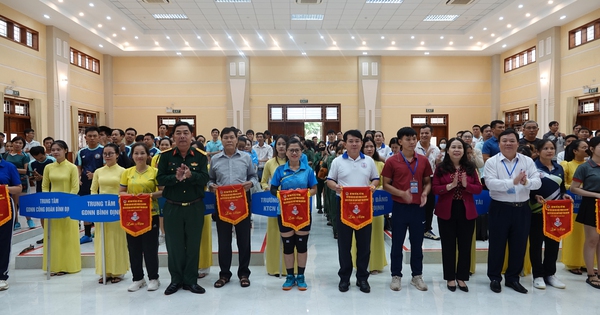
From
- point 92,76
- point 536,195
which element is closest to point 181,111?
point 92,76

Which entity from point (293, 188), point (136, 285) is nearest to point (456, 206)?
point (293, 188)

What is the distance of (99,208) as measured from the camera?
3.95m

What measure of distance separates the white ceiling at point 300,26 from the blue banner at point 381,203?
400 inches

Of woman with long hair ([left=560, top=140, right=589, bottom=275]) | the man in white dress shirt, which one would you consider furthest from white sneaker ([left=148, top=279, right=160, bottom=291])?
woman with long hair ([left=560, top=140, right=589, bottom=275])

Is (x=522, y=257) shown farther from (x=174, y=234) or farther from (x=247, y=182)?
(x=174, y=234)

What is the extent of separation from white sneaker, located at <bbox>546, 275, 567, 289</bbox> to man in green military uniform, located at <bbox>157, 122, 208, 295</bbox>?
3650mm

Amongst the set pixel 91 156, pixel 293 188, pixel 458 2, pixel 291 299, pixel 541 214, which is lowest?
pixel 291 299

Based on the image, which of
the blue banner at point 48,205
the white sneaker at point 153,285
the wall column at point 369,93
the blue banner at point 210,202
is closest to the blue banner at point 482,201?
the blue banner at point 210,202

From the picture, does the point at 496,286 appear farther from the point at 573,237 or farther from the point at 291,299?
the point at 291,299

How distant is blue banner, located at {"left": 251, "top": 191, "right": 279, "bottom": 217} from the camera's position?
13.6 feet

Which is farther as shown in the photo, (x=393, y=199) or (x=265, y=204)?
(x=265, y=204)

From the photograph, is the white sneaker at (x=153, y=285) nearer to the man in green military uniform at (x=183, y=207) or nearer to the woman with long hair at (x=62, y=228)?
the man in green military uniform at (x=183, y=207)

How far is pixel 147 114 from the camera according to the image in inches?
703

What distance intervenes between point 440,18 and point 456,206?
12708 mm
